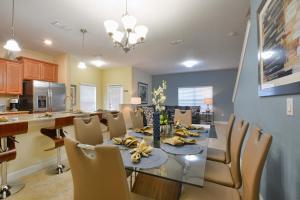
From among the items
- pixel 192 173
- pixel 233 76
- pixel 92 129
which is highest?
pixel 233 76

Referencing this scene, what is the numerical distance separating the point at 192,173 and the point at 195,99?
27.2 feet

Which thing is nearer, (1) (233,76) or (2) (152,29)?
(2) (152,29)

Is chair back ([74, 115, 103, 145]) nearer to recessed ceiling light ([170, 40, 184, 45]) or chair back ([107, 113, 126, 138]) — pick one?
chair back ([107, 113, 126, 138])

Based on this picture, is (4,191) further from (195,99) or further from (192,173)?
(195,99)

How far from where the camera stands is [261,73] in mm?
1660

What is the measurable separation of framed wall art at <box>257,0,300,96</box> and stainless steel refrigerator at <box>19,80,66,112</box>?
17.2ft

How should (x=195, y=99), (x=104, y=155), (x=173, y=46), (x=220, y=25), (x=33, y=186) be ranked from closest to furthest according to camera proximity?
(x=104, y=155), (x=33, y=186), (x=220, y=25), (x=173, y=46), (x=195, y=99)

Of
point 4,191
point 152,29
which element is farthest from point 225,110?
point 4,191

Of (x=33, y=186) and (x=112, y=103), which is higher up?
(x=112, y=103)

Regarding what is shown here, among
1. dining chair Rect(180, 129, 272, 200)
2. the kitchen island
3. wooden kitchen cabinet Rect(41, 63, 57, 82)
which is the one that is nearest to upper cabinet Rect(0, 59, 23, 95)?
wooden kitchen cabinet Rect(41, 63, 57, 82)

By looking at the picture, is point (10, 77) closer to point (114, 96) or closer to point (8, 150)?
point (8, 150)

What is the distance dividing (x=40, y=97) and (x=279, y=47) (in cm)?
540

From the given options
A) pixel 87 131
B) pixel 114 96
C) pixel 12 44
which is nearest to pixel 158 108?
pixel 87 131

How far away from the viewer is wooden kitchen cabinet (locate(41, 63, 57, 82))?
16.5ft
